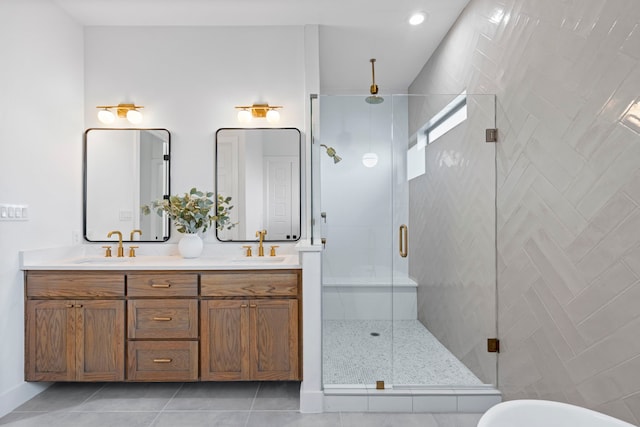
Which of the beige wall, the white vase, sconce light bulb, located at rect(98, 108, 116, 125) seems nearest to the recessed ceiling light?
the beige wall

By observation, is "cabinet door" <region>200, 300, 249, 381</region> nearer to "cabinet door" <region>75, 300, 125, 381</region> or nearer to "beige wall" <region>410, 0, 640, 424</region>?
"cabinet door" <region>75, 300, 125, 381</region>

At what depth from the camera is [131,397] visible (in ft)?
7.86

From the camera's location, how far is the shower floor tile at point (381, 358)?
2344mm

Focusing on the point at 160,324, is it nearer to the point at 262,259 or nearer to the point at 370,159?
the point at 262,259

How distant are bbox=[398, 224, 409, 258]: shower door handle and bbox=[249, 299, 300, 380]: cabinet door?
810mm

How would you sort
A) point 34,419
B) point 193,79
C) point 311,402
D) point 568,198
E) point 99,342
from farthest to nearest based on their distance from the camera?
point 193,79
point 99,342
point 311,402
point 34,419
point 568,198

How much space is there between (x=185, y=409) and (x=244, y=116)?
216 centimetres

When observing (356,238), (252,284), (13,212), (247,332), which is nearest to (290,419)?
(247,332)

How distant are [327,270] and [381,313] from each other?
0.47 m

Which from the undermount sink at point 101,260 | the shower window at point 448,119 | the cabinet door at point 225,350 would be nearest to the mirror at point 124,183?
the undermount sink at point 101,260

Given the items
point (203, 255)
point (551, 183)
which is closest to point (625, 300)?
point (551, 183)

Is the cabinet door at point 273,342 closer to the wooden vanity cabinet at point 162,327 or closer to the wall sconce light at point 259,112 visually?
the wooden vanity cabinet at point 162,327

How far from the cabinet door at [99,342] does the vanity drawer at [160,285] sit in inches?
6.9

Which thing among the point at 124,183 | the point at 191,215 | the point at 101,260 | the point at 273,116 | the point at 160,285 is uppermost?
the point at 273,116
